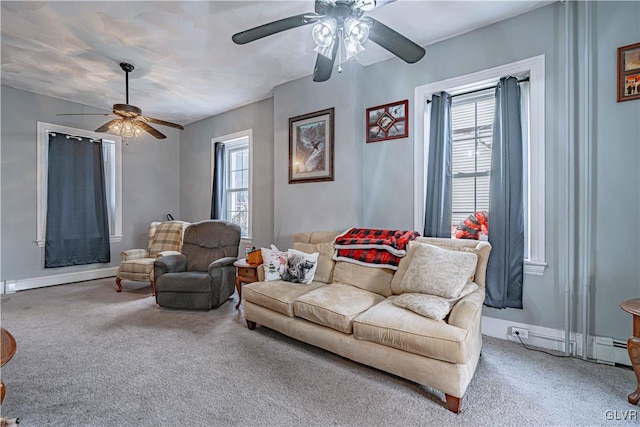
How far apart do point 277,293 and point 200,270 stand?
175cm

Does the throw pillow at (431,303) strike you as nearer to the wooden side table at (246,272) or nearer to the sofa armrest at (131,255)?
the wooden side table at (246,272)

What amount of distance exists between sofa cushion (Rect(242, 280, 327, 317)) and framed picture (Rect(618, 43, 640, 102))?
2.84 metres

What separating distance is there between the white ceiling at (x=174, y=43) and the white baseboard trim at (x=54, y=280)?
9.03ft

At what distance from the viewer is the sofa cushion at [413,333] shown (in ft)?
5.69

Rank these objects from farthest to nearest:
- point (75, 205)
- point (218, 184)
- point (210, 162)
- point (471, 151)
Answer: point (210, 162) → point (218, 184) → point (75, 205) → point (471, 151)

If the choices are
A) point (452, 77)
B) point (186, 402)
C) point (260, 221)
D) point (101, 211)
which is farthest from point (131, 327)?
A: point (452, 77)

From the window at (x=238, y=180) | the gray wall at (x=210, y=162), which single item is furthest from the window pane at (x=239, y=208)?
the gray wall at (x=210, y=162)

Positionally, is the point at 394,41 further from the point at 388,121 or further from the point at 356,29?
the point at 388,121

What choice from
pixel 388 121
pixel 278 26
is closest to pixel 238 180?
pixel 388 121

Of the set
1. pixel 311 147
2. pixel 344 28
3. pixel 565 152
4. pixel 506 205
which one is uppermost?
pixel 344 28

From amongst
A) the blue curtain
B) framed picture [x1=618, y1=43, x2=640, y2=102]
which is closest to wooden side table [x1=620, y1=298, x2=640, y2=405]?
framed picture [x1=618, y1=43, x2=640, y2=102]

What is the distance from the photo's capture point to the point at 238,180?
5.32m

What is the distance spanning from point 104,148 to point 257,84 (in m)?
3.15

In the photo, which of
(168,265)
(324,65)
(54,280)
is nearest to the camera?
(324,65)
